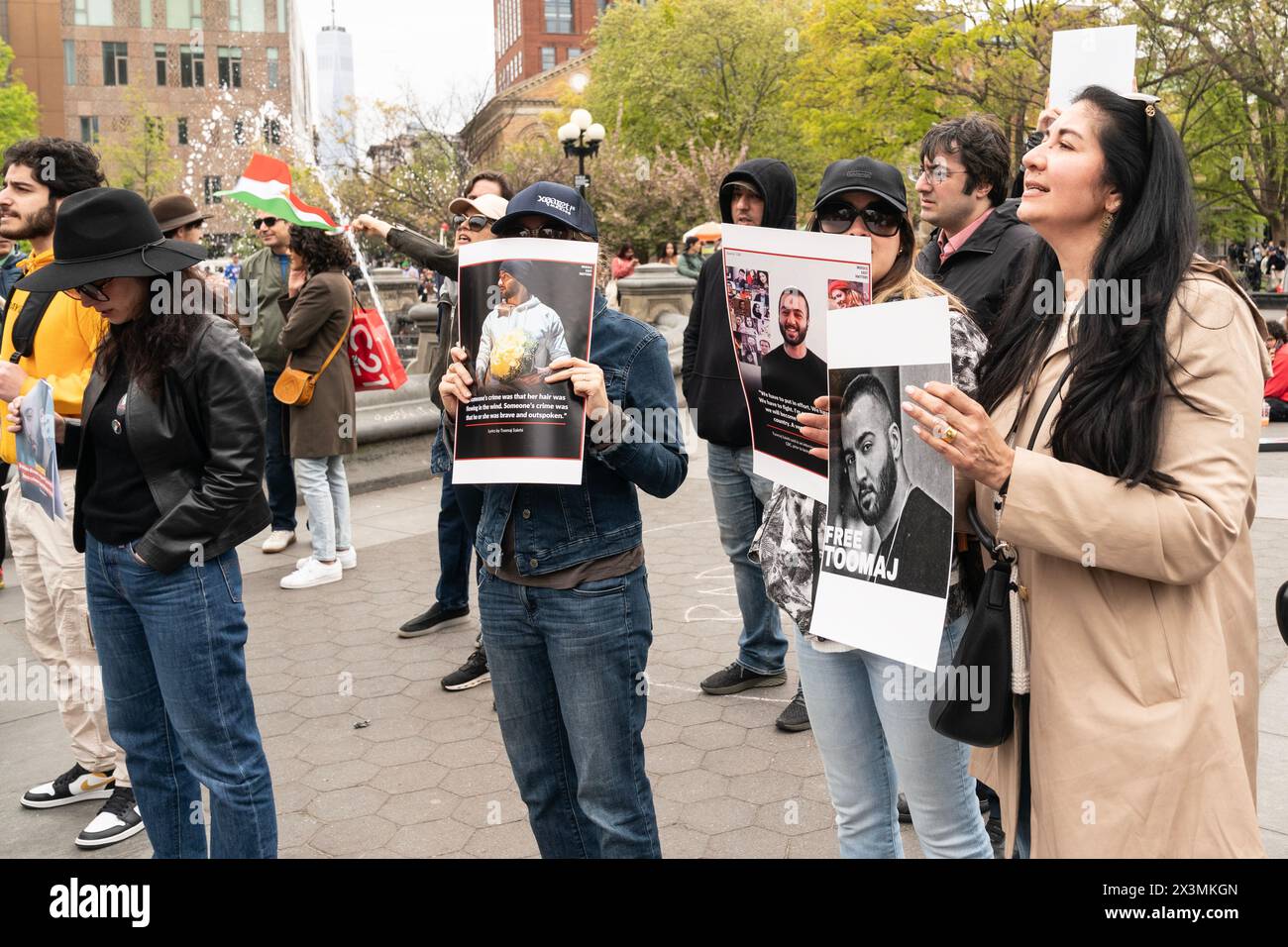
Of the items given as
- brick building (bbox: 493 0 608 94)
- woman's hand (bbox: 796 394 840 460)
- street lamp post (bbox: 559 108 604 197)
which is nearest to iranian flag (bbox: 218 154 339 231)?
woman's hand (bbox: 796 394 840 460)

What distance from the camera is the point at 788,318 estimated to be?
2457 millimetres

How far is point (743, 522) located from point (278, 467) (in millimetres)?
3864

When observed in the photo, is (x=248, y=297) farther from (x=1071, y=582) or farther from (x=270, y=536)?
(x=1071, y=582)

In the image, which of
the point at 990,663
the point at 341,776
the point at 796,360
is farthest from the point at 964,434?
the point at 341,776

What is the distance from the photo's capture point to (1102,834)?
6.50 feet

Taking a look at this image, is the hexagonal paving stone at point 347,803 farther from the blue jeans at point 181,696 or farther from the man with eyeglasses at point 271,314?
the man with eyeglasses at point 271,314

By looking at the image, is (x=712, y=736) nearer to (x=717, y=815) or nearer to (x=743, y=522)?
(x=717, y=815)

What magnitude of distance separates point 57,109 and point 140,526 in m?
66.5

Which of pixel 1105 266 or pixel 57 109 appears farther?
pixel 57 109

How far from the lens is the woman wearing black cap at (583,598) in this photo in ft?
8.98

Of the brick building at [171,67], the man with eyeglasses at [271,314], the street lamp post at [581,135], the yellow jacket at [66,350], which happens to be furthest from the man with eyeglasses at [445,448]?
the brick building at [171,67]

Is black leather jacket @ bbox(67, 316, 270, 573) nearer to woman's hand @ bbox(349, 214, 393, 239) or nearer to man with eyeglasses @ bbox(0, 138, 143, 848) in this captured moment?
man with eyeglasses @ bbox(0, 138, 143, 848)

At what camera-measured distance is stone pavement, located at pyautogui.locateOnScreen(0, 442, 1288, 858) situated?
3.79 m

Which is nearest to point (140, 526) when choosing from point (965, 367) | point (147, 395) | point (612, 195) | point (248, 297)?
point (147, 395)
